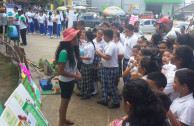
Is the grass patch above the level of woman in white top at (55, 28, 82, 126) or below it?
below

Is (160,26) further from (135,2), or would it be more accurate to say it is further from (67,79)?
(135,2)

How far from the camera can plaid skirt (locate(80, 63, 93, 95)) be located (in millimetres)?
4523

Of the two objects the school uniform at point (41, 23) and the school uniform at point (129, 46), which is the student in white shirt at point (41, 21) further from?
the school uniform at point (129, 46)

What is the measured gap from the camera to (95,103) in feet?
14.7

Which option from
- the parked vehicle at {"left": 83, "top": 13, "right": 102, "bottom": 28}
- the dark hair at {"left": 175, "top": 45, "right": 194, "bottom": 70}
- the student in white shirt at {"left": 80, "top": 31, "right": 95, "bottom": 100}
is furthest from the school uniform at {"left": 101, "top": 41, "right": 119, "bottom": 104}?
the parked vehicle at {"left": 83, "top": 13, "right": 102, "bottom": 28}

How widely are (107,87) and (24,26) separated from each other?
24.3 feet

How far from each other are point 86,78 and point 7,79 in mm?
2618

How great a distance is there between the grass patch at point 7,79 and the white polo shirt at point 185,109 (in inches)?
147

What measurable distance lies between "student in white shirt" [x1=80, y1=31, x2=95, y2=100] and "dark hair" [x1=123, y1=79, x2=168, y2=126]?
2.83m

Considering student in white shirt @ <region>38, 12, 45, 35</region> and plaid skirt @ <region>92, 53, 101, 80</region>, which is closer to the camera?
plaid skirt @ <region>92, 53, 101, 80</region>

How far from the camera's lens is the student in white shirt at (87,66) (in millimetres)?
4246

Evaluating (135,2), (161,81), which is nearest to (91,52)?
(161,81)

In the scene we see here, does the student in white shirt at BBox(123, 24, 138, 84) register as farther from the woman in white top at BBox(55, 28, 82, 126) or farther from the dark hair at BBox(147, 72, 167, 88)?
the dark hair at BBox(147, 72, 167, 88)

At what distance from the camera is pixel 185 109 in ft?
6.31
